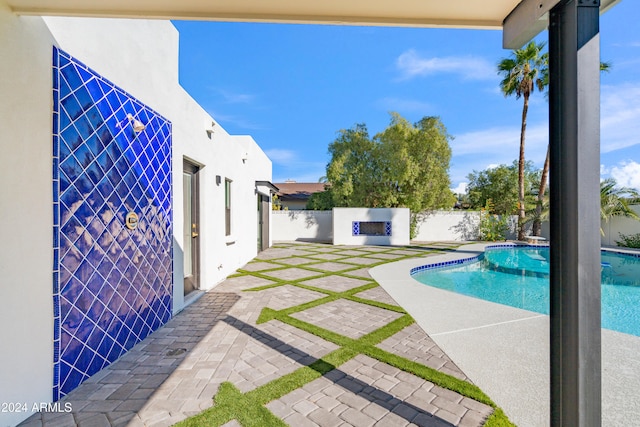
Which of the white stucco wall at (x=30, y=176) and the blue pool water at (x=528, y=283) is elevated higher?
the white stucco wall at (x=30, y=176)

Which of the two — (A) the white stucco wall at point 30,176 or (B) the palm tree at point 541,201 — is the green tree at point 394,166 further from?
(A) the white stucco wall at point 30,176

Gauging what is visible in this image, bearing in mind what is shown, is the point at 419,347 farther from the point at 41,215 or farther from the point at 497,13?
the point at 41,215

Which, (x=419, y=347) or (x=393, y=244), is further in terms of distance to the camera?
(x=393, y=244)

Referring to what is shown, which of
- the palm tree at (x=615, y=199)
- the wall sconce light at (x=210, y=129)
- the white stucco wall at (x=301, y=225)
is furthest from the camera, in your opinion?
the white stucco wall at (x=301, y=225)

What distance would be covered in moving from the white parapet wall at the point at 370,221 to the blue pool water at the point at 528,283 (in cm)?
482

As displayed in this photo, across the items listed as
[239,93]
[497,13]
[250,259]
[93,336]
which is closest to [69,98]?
[93,336]

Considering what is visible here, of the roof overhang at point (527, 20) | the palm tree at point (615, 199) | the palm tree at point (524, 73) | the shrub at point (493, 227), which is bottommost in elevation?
the shrub at point (493, 227)

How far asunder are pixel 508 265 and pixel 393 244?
6.33 m

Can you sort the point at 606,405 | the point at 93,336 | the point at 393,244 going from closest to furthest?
the point at 606,405, the point at 93,336, the point at 393,244

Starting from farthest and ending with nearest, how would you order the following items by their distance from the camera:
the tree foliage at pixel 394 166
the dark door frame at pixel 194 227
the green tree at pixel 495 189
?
the green tree at pixel 495 189 → the tree foliage at pixel 394 166 → the dark door frame at pixel 194 227

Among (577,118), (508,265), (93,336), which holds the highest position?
(577,118)

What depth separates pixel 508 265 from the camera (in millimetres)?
10961

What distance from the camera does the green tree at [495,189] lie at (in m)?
20.6

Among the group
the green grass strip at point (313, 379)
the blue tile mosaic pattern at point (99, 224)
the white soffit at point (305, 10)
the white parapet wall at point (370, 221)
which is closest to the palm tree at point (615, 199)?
the white parapet wall at point (370, 221)
